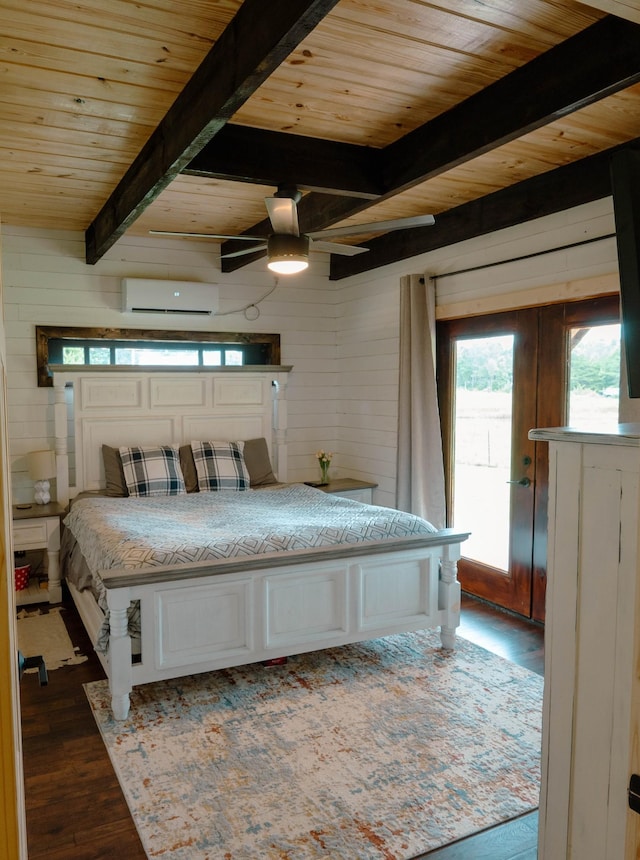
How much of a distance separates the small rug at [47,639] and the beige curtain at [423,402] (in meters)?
2.44

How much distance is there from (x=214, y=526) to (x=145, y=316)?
2234 mm

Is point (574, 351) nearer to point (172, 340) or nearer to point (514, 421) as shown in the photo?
point (514, 421)

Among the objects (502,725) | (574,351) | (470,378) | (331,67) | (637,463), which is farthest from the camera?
(470,378)

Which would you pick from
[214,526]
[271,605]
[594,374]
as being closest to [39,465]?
[214,526]

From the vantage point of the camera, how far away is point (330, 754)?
2.62m

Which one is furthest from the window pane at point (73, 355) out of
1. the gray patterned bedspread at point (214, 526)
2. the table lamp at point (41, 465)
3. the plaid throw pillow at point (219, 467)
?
the gray patterned bedspread at point (214, 526)

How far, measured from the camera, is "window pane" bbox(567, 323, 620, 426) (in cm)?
350

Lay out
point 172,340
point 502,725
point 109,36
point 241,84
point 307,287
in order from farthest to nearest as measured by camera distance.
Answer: point 307,287 → point 172,340 → point 502,725 → point 109,36 → point 241,84

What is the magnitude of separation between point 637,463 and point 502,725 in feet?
6.62

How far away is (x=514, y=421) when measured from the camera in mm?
4121

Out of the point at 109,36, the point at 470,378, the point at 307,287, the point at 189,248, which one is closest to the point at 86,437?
the point at 189,248

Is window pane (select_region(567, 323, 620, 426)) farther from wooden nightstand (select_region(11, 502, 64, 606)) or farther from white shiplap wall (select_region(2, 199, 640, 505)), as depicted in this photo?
wooden nightstand (select_region(11, 502, 64, 606))

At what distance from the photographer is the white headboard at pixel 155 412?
15.8 feet

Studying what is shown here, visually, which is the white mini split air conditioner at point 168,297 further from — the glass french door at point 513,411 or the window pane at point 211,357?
the glass french door at point 513,411
